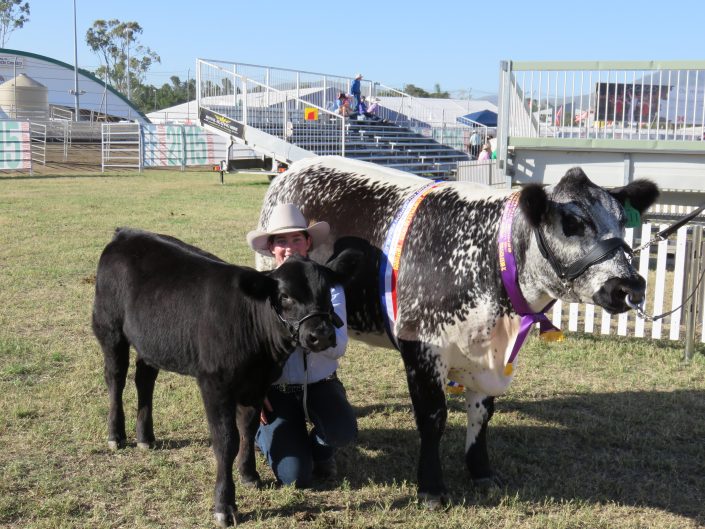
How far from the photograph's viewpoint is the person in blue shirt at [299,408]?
14.1ft

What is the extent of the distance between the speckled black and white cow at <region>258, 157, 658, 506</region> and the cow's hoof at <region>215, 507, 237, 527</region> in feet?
3.21

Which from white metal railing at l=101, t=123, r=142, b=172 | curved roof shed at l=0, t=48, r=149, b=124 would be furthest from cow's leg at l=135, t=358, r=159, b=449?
curved roof shed at l=0, t=48, r=149, b=124

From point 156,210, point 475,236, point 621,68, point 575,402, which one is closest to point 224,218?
point 156,210

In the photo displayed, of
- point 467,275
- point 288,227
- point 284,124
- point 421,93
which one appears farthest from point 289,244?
point 421,93

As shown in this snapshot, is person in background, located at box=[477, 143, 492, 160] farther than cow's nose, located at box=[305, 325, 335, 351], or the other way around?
person in background, located at box=[477, 143, 492, 160]

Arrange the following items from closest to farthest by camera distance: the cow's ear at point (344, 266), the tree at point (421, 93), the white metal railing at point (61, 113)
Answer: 1. the cow's ear at point (344, 266)
2. the white metal railing at point (61, 113)
3. the tree at point (421, 93)

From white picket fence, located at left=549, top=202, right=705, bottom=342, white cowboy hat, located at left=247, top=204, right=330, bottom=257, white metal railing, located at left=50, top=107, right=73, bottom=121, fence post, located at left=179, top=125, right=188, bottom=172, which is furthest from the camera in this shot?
white metal railing, located at left=50, top=107, right=73, bottom=121

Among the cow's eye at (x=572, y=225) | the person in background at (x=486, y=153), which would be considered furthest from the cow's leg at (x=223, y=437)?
the person in background at (x=486, y=153)

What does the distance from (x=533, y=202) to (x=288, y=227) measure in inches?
55.6

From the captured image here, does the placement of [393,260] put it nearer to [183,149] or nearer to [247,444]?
[247,444]

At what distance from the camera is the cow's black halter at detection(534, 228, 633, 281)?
3438 mm

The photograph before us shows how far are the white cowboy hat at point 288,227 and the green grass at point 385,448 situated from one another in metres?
1.34

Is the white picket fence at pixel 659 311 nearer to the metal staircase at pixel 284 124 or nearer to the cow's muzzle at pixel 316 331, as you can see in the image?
the cow's muzzle at pixel 316 331

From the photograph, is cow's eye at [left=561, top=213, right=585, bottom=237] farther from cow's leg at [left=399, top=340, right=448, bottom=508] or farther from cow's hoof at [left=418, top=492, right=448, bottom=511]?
cow's hoof at [left=418, top=492, right=448, bottom=511]
